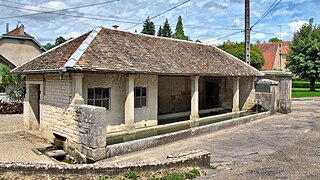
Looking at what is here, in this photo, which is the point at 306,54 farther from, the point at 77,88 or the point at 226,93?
the point at 77,88

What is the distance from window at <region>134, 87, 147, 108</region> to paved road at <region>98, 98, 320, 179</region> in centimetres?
→ 274

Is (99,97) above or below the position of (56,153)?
above

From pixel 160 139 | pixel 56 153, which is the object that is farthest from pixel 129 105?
pixel 56 153

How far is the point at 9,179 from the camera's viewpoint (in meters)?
6.33

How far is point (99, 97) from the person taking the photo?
11.4 meters

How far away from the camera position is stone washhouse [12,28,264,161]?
932 cm

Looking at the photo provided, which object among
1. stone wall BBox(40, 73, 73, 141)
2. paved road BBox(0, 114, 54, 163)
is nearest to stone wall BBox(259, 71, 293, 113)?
stone wall BBox(40, 73, 73, 141)

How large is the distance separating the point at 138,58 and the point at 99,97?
239 cm

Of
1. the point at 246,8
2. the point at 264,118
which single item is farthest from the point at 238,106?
the point at 246,8

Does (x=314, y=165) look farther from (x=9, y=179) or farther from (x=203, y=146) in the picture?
(x=9, y=179)

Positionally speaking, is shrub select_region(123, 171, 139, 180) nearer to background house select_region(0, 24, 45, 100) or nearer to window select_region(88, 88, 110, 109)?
window select_region(88, 88, 110, 109)

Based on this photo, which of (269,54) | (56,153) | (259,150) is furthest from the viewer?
(269,54)

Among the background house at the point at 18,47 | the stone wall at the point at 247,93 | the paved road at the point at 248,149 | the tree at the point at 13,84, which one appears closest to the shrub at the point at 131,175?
the paved road at the point at 248,149

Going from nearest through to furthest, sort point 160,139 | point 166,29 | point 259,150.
A: point 259,150, point 160,139, point 166,29
